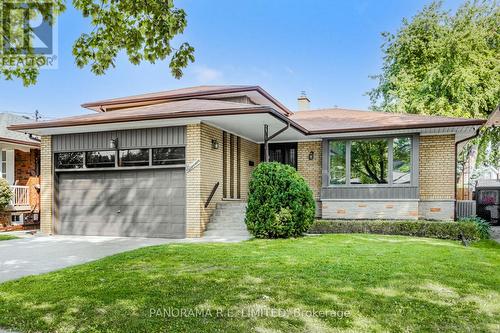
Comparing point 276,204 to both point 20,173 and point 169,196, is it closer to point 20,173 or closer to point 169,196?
point 169,196

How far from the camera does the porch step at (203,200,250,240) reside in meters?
11.3

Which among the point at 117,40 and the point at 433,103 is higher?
the point at 433,103

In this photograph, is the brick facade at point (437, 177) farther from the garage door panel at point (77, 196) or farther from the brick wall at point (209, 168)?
the garage door panel at point (77, 196)

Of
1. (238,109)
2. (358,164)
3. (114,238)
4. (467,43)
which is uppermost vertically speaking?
(467,43)

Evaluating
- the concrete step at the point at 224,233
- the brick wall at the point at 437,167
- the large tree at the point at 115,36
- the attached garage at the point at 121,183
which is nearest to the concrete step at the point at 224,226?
the concrete step at the point at 224,233

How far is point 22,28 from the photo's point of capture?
565 centimetres

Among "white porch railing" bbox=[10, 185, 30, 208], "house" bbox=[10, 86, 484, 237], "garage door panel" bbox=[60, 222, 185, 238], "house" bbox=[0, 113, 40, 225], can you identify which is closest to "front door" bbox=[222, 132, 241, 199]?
"house" bbox=[10, 86, 484, 237]

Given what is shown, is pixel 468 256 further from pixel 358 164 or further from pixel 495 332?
pixel 358 164

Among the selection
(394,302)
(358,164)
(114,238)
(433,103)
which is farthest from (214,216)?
(433,103)

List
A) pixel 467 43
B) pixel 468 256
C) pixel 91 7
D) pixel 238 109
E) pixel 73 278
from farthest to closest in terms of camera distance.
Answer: pixel 467 43, pixel 238 109, pixel 468 256, pixel 91 7, pixel 73 278

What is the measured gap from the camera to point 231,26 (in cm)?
2238

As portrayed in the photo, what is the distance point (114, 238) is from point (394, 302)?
357 inches

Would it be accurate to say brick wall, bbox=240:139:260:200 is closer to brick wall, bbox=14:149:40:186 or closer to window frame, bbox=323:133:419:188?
window frame, bbox=323:133:419:188

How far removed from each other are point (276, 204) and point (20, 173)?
515 inches
